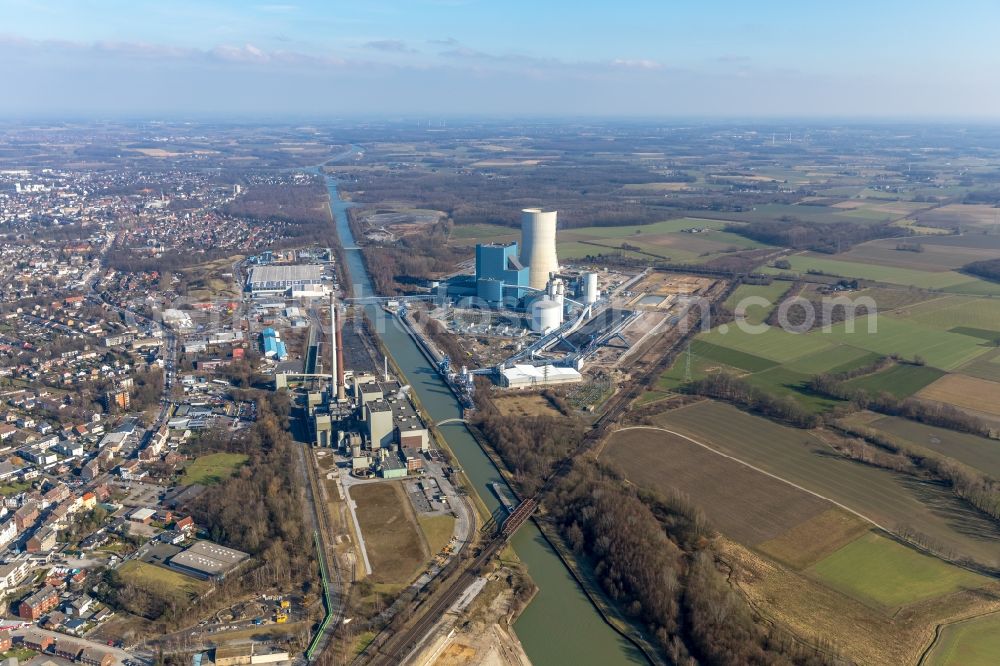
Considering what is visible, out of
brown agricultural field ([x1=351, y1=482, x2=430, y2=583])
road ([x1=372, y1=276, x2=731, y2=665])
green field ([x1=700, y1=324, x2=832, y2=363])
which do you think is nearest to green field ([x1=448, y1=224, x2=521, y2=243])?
road ([x1=372, y1=276, x2=731, y2=665])

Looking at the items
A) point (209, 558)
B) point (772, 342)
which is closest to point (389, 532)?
point (209, 558)

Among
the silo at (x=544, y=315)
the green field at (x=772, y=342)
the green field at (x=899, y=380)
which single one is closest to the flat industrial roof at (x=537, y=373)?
the silo at (x=544, y=315)

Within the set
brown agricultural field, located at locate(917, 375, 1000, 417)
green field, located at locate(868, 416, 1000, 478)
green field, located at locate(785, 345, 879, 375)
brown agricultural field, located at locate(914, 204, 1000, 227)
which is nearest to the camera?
green field, located at locate(868, 416, 1000, 478)

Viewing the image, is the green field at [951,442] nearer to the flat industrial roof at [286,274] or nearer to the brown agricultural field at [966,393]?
the brown agricultural field at [966,393]

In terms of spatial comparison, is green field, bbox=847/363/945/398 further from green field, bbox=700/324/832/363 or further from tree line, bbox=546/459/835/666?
tree line, bbox=546/459/835/666

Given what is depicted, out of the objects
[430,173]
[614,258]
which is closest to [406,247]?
[614,258]

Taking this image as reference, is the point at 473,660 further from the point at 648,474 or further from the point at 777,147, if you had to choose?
the point at 777,147
